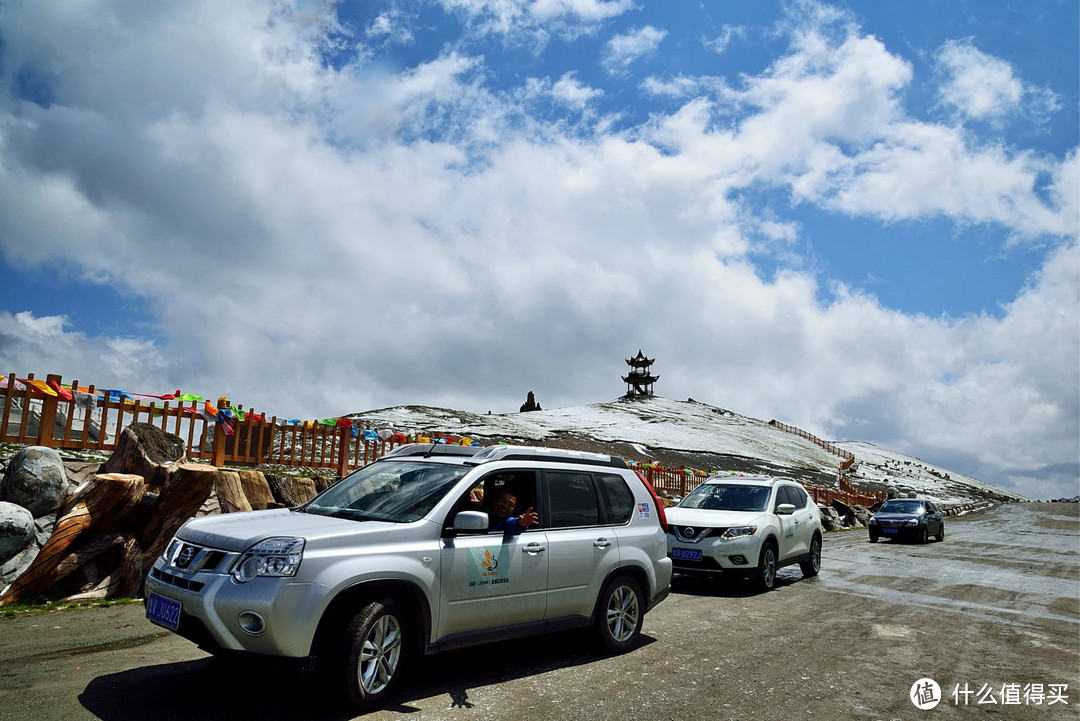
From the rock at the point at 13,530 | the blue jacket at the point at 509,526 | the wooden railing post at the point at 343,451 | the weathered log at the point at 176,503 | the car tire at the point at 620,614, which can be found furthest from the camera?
the wooden railing post at the point at 343,451

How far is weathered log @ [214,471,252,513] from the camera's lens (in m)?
9.11

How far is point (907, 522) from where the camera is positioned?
21.6 metres

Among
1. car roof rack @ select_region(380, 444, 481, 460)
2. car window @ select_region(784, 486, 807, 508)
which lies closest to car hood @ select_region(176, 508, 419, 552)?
car roof rack @ select_region(380, 444, 481, 460)

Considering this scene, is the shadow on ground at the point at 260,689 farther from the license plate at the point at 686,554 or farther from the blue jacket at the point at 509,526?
the license plate at the point at 686,554

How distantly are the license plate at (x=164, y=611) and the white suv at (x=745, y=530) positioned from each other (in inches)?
297

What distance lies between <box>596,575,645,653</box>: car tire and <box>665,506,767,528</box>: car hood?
4279 millimetres

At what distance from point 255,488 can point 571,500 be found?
540 cm

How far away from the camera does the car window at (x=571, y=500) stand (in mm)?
6180

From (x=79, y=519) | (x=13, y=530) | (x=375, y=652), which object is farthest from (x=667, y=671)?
(x=13, y=530)

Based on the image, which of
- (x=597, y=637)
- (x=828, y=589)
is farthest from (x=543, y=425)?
(x=597, y=637)

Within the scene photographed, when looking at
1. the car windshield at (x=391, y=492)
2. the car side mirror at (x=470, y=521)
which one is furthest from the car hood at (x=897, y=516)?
the car side mirror at (x=470, y=521)

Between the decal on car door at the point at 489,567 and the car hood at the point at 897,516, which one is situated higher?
the car hood at the point at 897,516

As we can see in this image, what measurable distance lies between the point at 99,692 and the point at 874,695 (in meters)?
5.82

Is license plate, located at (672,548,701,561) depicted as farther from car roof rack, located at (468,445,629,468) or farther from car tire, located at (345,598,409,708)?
car tire, located at (345,598,409,708)
